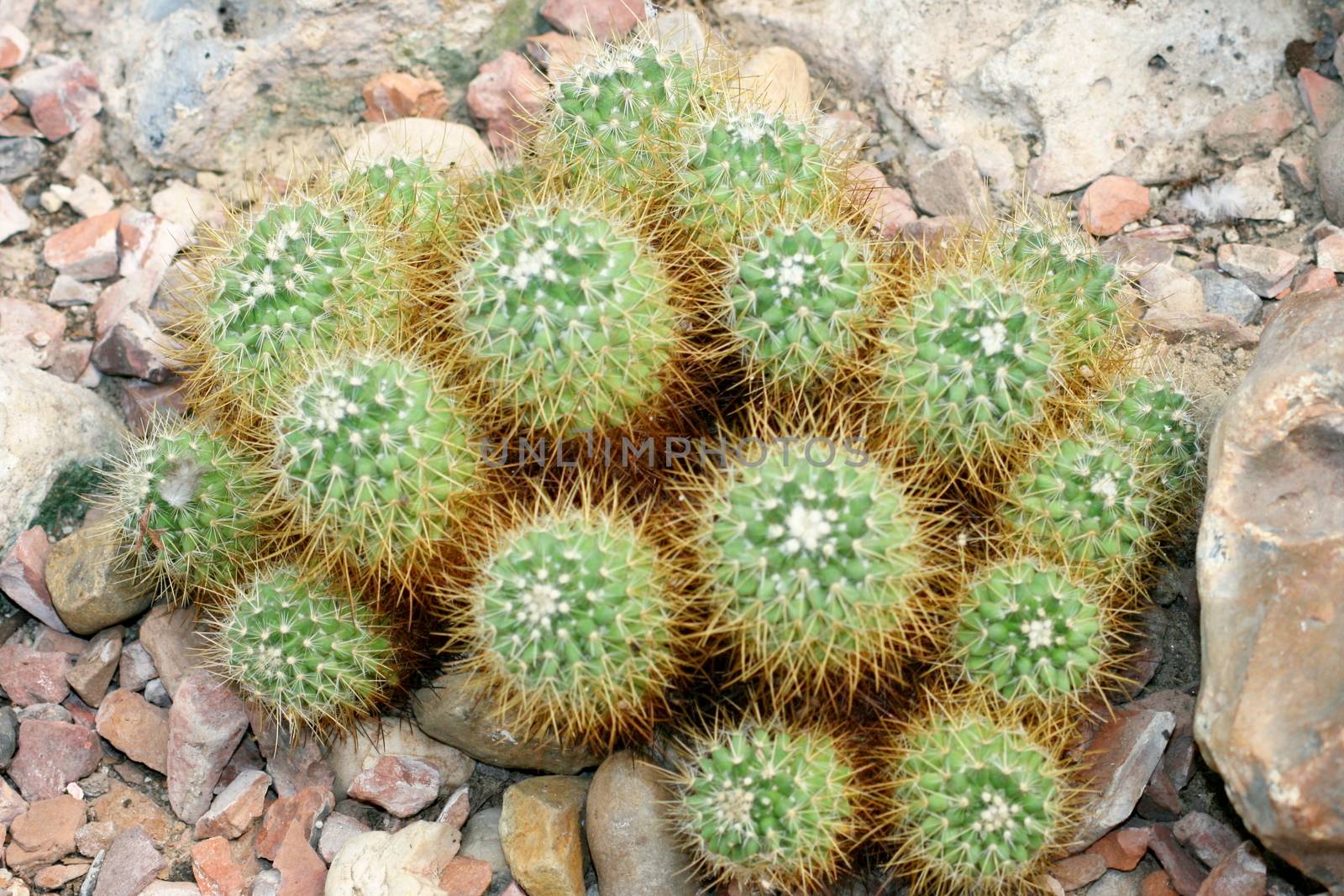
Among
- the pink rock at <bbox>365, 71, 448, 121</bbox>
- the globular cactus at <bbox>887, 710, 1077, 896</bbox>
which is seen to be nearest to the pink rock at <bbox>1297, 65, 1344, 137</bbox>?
the globular cactus at <bbox>887, 710, 1077, 896</bbox>

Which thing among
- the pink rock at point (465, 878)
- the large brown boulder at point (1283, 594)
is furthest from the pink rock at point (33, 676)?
the large brown boulder at point (1283, 594)

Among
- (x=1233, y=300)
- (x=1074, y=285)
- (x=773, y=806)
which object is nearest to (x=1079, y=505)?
(x=1074, y=285)

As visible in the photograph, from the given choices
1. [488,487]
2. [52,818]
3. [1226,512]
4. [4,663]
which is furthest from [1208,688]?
[4,663]

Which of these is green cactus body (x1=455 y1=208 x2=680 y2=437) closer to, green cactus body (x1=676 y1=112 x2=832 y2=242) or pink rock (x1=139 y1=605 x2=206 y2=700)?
green cactus body (x1=676 y1=112 x2=832 y2=242)

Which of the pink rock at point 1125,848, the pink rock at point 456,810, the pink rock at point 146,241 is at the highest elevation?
the pink rock at point 1125,848

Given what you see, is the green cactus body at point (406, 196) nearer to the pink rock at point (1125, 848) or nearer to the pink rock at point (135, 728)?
the pink rock at point (135, 728)
